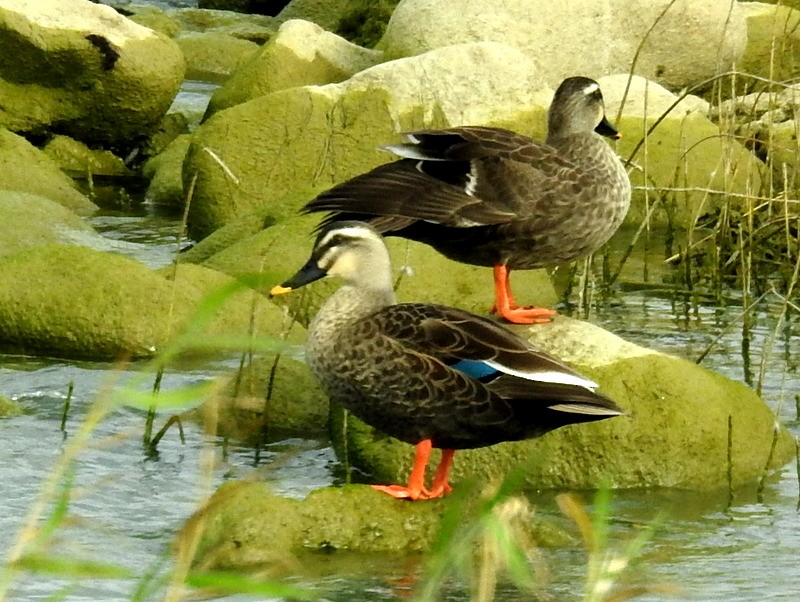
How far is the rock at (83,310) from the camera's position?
8.02 metres

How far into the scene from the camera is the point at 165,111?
45.6 feet

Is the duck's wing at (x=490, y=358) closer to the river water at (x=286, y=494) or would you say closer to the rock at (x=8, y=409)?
the river water at (x=286, y=494)

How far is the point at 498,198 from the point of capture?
262 inches

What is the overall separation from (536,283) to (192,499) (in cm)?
341

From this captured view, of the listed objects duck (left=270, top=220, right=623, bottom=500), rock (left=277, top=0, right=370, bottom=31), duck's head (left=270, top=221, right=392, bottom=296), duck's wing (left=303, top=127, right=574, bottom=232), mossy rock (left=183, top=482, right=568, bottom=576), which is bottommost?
mossy rock (left=183, top=482, right=568, bottom=576)

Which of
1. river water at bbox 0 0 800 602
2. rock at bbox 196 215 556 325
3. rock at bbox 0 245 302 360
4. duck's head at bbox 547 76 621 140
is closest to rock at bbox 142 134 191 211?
rock at bbox 196 215 556 325

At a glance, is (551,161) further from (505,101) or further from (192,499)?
(505,101)

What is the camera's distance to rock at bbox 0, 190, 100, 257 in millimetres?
9844

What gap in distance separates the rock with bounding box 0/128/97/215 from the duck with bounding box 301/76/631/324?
18.1 feet

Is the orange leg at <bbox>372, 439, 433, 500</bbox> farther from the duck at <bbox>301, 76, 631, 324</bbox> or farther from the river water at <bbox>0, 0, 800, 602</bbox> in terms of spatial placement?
the duck at <bbox>301, 76, 631, 324</bbox>

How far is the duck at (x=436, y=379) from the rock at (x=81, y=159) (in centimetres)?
824

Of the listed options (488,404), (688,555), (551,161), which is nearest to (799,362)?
(551,161)

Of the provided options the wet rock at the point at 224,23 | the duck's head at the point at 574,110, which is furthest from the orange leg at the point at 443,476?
the wet rock at the point at 224,23

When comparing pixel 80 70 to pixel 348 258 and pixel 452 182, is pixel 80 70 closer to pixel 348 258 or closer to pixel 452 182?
pixel 452 182
